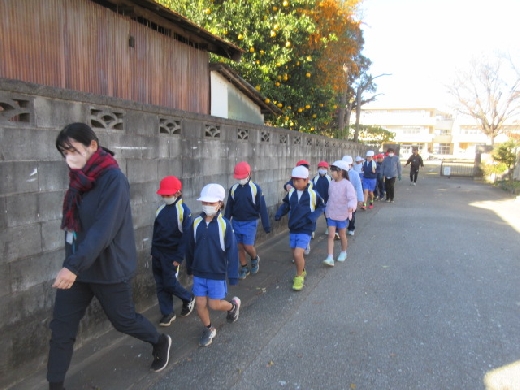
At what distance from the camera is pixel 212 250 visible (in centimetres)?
357

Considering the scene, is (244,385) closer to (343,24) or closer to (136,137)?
(136,137)

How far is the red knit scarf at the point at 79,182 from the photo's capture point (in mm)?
2514

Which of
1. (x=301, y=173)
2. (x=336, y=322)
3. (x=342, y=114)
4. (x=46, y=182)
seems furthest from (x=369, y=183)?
(x=342, y=114)

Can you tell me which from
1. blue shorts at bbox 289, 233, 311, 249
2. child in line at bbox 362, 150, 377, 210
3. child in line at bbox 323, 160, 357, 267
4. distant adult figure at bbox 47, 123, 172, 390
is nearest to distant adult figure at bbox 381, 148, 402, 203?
child in line at bbox 362, 150, 377, 210

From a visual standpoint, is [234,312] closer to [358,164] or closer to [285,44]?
[358,164]

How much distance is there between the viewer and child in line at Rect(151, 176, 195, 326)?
3.86m

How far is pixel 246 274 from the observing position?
5.58 meters

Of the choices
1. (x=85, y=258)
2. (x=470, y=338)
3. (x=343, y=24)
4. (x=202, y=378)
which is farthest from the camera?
(x=343, y=24)

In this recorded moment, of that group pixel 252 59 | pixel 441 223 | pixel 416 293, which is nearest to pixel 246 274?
pixel 416 293

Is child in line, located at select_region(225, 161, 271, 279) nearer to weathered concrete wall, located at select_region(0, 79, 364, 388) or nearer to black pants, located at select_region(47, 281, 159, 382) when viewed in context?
weathered concrete wall, located at select_region(0, 79, 364, 388)

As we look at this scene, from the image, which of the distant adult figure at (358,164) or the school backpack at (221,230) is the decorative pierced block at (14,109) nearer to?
the school backpack at (221,230)

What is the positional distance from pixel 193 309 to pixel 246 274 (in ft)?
4.25

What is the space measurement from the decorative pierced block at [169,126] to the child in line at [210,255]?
135cm

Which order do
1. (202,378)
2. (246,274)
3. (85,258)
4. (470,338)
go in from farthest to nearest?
(246,274), (470,338), (202,378), (85,258)
